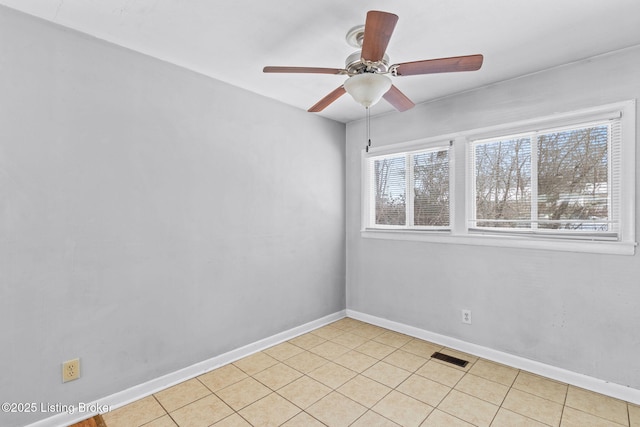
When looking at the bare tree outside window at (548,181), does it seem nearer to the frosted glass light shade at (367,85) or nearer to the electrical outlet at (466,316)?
the electrical outlet at (466,316)

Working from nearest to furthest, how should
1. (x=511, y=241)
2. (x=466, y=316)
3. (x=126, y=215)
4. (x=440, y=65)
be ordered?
(x=440, y=65) → (x=126, y=215) → (x=511, y=241) → (x=466, y=316)

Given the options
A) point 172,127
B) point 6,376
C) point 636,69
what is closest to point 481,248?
point 636,69

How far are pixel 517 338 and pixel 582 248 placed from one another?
0.89 meters

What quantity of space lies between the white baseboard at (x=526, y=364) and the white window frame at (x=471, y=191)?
0.93 metres

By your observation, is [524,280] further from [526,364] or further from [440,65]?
[440,65]

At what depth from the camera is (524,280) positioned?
2627mm

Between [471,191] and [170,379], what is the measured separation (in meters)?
2.99

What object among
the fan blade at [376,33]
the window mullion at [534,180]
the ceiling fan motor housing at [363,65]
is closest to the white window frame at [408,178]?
the window mullion at [534,180]

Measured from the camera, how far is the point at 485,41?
83.0 inches

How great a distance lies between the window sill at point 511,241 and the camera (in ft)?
7.38

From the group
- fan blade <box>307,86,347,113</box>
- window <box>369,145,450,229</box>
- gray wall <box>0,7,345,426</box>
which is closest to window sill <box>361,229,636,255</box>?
window <box>369,145,450,229</box>

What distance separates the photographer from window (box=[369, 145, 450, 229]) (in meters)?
3.20

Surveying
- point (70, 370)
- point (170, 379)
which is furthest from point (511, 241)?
point (70, 370)

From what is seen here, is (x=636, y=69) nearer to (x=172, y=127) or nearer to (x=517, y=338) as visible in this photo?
(x=517, y=338)
